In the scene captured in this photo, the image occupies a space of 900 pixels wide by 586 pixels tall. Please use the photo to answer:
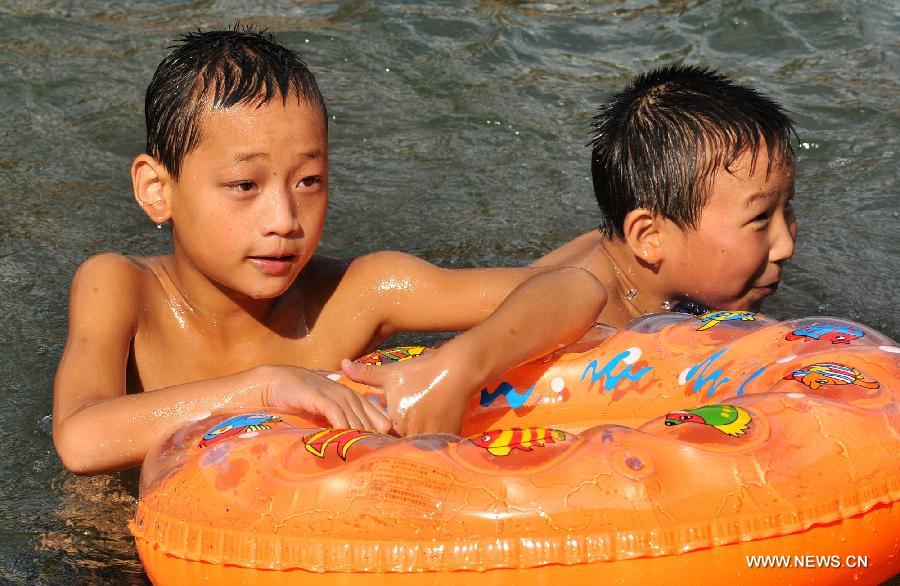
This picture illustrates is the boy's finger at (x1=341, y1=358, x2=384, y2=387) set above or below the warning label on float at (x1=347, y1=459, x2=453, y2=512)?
below

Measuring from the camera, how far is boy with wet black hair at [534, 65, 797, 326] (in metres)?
4.11

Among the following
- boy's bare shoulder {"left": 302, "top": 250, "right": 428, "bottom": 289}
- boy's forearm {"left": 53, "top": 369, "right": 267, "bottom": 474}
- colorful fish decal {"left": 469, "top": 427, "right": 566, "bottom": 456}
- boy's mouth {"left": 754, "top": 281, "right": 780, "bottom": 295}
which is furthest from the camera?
boy's mouth {"left": 754, "top": 281, "right": 780, "bottom": 295}

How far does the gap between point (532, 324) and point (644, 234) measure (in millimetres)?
1085

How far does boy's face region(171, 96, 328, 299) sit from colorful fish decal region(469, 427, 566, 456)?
0.92 metres

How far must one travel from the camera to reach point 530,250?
5.35m

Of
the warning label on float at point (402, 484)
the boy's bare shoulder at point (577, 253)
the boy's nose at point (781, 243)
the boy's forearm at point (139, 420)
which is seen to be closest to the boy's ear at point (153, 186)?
the boy's forearm at point (139, 420)

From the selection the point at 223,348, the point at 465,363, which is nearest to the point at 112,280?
the point at 223,348

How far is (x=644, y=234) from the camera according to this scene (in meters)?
4.34

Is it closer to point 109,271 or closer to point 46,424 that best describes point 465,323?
point 109,271

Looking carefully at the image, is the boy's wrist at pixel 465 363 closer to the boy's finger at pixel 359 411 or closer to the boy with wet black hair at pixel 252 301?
the boy with wet black hair at pixel 252 301

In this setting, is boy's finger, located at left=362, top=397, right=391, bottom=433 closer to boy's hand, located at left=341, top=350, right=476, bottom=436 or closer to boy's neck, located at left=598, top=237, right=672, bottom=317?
boy's hand, located at left=341, top=350, right=476, bottom=436

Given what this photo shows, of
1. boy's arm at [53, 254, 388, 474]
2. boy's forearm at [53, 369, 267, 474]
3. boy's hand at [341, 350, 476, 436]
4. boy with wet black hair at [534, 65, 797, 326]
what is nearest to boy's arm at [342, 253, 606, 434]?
boy's hand at [341, 350, 476, 436]

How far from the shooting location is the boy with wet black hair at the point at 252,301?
314 cm

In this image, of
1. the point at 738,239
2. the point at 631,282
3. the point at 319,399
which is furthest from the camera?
the point at 631,282
